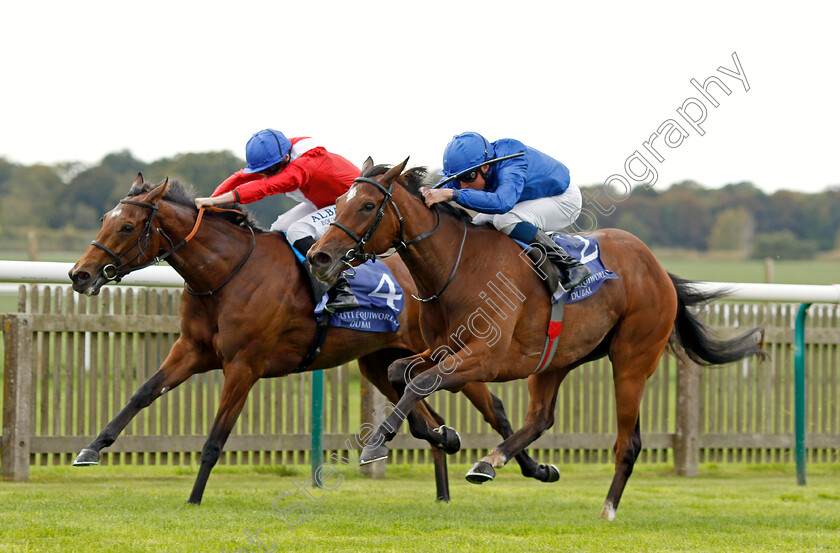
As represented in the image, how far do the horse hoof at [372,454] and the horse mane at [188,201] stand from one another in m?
2.27

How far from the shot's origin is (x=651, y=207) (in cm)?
4256

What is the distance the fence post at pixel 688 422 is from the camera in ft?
27.9

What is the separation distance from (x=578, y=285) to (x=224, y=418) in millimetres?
2279

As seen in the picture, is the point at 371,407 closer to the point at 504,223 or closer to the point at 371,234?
the point at 504,223

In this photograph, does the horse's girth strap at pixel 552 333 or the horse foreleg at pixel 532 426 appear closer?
the horse foreleg at pixel 532 426

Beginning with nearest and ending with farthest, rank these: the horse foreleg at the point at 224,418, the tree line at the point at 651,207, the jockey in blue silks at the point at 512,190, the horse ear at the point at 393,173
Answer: the horse ear at the point at 393,173, the jockey in blue silks at the point at 512,190, the horse foreleg at the point at 224,418, the tree line at the point at 651,207

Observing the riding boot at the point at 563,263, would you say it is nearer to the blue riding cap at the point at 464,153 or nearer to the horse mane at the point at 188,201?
the blue riding cap at the point at 464,153

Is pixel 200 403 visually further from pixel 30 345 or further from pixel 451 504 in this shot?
pixel 451 504

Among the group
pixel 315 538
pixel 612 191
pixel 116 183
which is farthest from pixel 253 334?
pixel 116 183

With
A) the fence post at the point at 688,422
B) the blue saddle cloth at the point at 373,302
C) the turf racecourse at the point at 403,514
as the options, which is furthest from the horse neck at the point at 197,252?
the fence post at the point at 688,422

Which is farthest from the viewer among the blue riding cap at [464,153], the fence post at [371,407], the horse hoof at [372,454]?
the fence post at [371,407]

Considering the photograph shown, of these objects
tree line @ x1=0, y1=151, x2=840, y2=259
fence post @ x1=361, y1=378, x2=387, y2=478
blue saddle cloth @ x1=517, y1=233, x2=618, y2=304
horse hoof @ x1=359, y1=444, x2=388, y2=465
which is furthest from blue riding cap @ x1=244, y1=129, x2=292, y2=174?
tree line @ x1=0, y1=151, x2=840, y2=259

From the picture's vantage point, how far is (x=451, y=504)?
243 inches

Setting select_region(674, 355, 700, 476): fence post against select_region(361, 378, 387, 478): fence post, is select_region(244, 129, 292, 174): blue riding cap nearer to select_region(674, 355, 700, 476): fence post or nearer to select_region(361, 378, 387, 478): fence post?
select_region(361, 378, 387, 478): fence post
